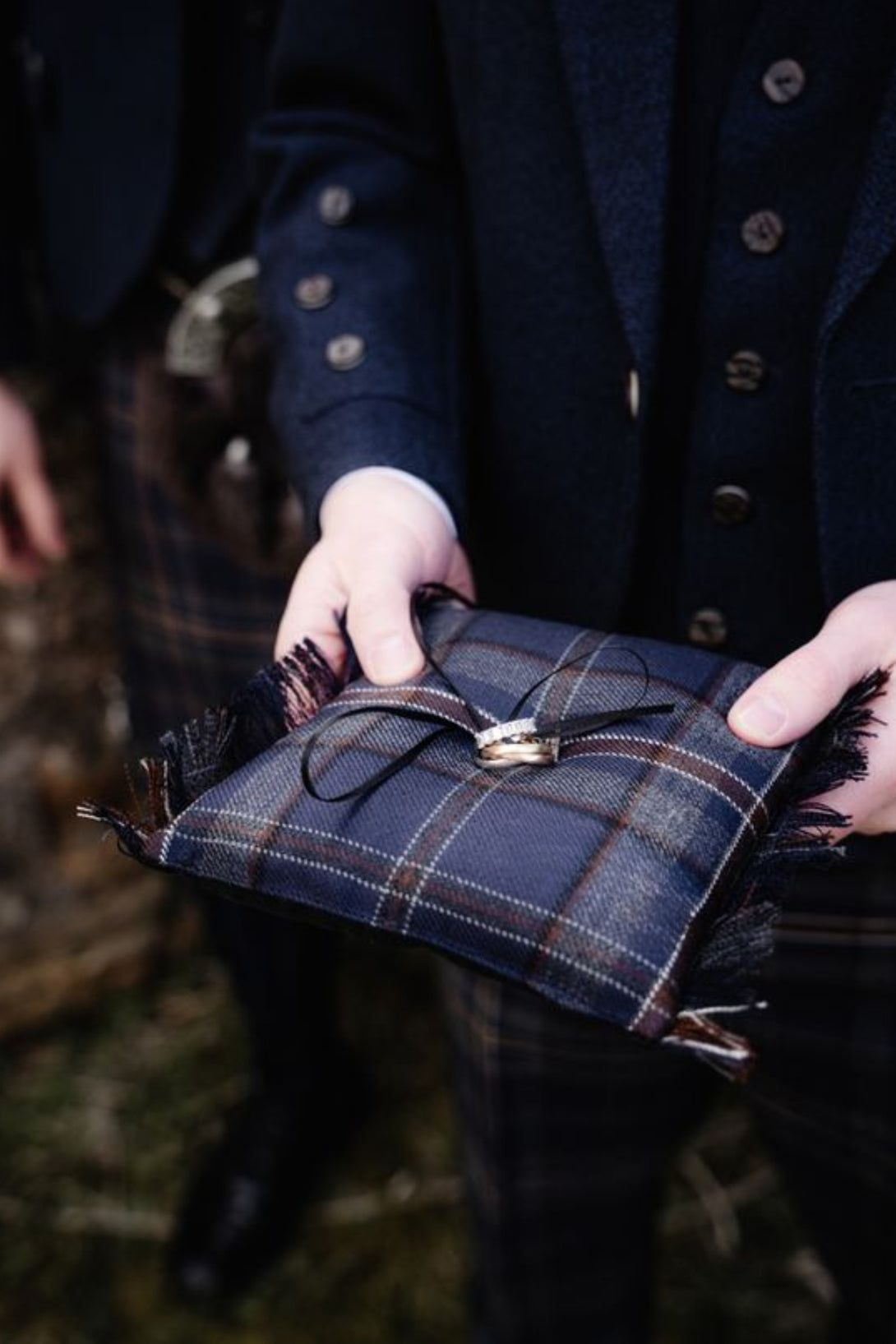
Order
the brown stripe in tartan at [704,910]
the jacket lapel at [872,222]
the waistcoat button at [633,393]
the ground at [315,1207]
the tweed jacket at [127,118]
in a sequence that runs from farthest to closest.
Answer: the ground at [315,1207], the tweed jacket at [127,118], the waistcoat button at [633,393], the jacket lapel at [872,222], the brown stripe in tartan at [704,910]

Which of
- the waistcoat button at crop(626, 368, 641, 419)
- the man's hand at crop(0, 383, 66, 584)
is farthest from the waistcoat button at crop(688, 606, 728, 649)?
the man's hand at crop(0, 383, 66, 584)

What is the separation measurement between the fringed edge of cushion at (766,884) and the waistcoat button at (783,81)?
0.33 meters

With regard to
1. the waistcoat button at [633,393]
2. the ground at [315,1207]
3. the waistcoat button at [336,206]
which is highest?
the waistcoat button at [336,206]

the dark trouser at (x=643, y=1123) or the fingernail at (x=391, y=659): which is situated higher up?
the fingernail at (x=391, y=659)

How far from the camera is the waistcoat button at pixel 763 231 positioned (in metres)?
0.73

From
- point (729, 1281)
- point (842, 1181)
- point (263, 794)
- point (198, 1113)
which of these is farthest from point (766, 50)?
point (198, 1113)

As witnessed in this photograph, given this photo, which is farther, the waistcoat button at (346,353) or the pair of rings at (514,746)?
the waistcoat button at (346,353)

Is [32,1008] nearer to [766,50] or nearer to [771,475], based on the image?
[771,475]

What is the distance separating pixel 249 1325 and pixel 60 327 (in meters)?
1.18

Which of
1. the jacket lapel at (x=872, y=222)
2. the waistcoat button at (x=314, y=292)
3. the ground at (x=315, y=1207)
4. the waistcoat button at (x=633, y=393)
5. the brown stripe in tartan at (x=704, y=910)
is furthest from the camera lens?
the ground at (x=315, y=1207)

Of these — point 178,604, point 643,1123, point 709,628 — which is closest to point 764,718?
point 709,628

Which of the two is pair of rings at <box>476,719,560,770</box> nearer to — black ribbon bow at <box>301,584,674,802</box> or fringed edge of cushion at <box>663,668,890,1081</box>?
black ribbon bow at <box>301,584,674,802</box>

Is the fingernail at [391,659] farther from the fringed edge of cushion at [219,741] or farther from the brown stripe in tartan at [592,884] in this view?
the brown stripe in tartan at [592,884]

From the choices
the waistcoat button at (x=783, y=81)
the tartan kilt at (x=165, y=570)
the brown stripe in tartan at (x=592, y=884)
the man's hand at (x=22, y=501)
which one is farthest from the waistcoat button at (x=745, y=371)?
the man's hand at (x=22, y=501)
